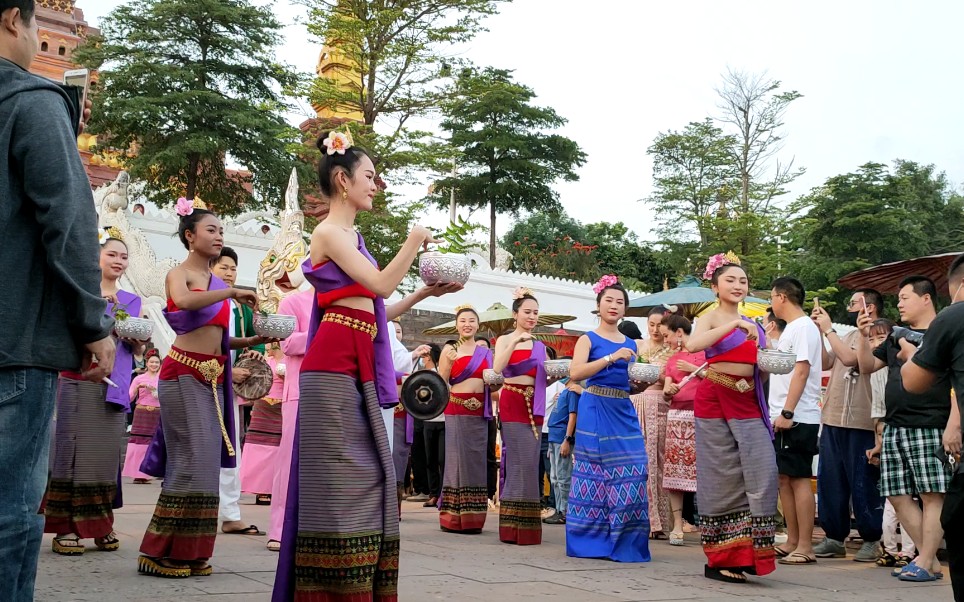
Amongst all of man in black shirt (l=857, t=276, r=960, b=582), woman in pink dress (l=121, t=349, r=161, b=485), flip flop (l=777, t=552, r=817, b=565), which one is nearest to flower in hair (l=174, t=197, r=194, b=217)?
man in black shirt (l=857, t=276, r=960, b=582)

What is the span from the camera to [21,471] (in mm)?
2504

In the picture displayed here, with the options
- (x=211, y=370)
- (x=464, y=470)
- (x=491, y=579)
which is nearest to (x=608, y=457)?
(x=491, y=579)

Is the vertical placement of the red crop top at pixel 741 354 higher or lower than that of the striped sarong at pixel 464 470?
higher

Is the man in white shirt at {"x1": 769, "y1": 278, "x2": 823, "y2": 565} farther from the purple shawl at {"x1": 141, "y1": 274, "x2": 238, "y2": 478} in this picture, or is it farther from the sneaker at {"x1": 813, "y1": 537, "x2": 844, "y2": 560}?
the purple shawl at {"x1": 141, "y1": 274, "x2": 238, "y2": 478}

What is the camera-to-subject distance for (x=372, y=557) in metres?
3.67

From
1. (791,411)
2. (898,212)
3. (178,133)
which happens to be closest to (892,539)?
(791,411)

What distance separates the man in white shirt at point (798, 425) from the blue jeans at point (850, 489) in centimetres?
39

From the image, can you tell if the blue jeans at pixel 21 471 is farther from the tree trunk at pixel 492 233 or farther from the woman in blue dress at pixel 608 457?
the tree trunk at pixel 492 233

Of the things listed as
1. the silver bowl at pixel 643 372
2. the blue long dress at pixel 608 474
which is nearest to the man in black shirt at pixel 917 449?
the silver bowl at pixel 643 372

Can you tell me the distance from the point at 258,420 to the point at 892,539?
576 cm

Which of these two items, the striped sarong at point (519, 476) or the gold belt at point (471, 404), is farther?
the gold belt at point (471, 404)

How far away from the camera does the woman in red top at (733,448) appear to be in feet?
18.7

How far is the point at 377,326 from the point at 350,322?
0.43 ft

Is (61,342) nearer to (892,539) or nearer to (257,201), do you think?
(892,539)
